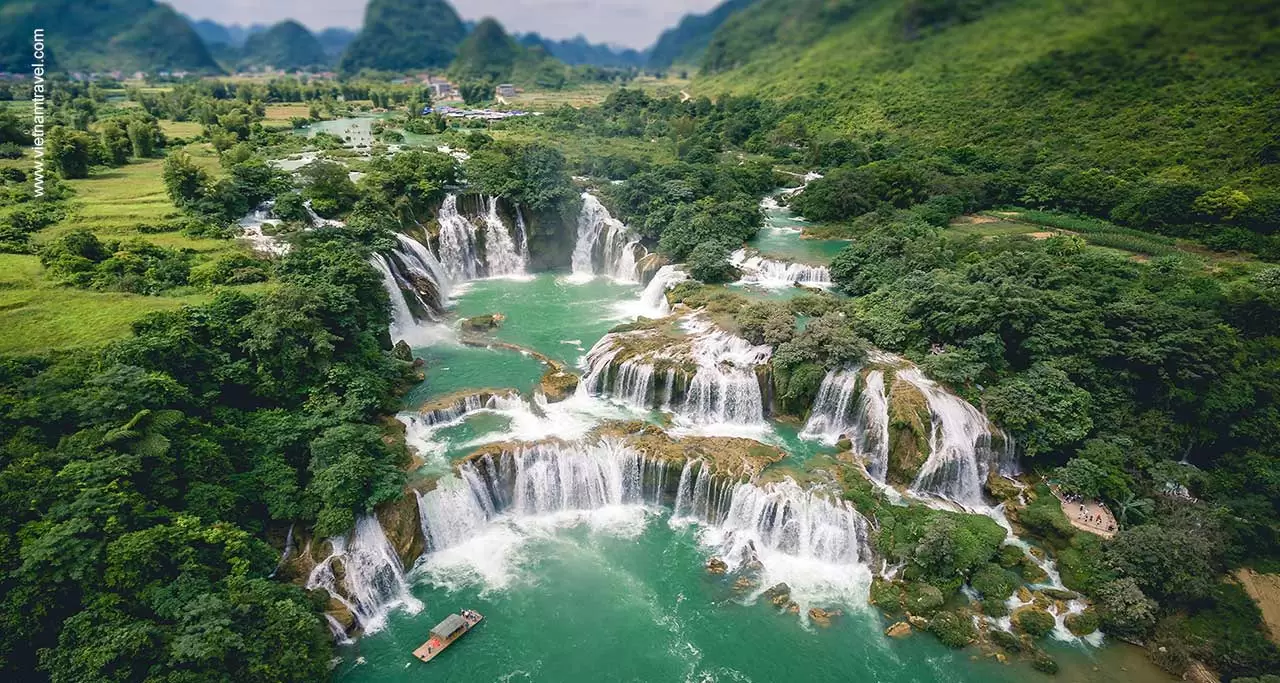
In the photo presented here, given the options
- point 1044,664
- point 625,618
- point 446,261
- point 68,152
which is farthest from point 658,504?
point 68,152

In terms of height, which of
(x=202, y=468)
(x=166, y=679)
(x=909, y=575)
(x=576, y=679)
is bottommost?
(x=576, y=679)

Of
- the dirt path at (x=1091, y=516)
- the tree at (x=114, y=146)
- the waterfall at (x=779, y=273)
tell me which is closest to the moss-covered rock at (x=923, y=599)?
the dirt path at (x=1091, y=516)

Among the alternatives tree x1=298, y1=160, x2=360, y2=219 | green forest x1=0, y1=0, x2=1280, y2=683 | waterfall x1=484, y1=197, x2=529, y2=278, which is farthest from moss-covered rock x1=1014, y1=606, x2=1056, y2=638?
tree x1=298, y1=160, x2=360, y2=219

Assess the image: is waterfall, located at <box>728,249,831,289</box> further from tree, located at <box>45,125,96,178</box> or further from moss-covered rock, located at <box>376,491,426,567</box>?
tree, located at <box>45,125,96,178</box>

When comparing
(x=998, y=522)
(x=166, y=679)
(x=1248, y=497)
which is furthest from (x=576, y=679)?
(x=1248, y=497)

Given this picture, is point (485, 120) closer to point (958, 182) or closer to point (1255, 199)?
point (958, 182)
